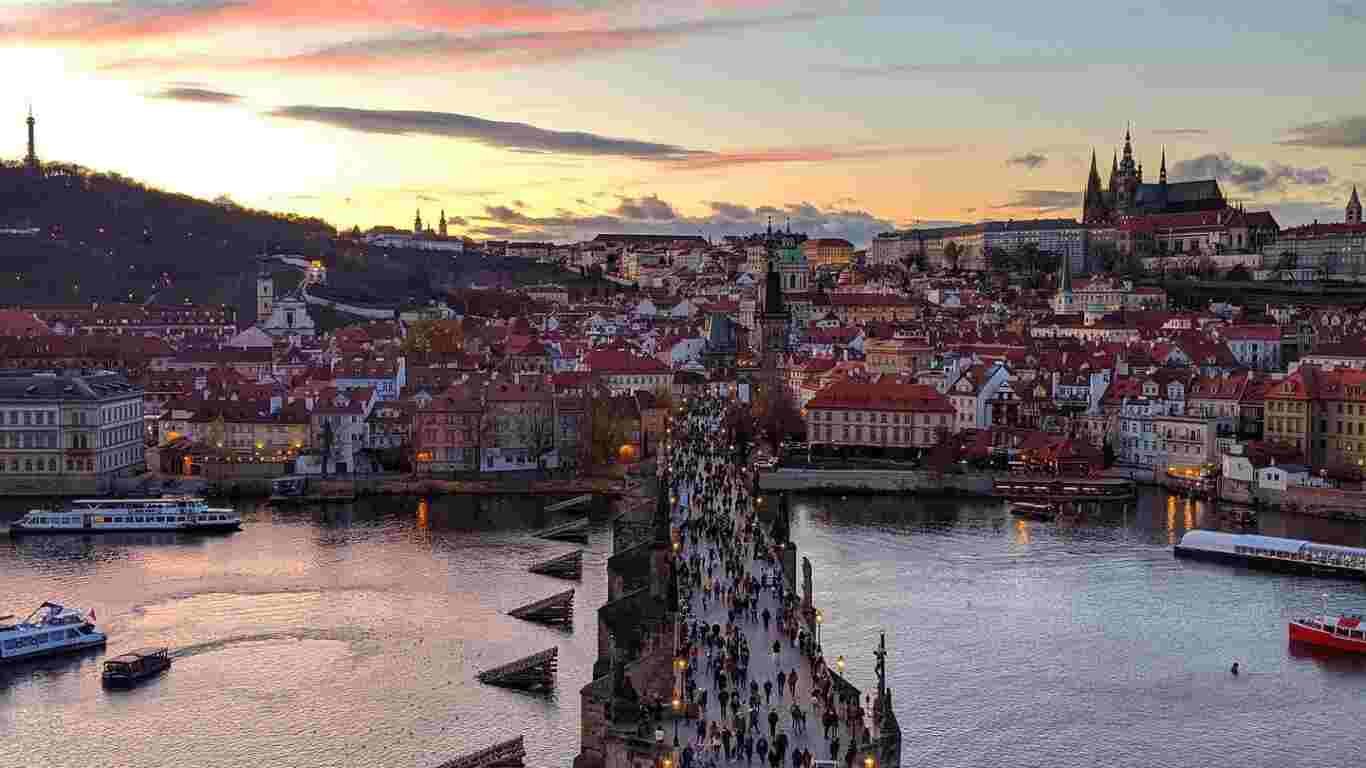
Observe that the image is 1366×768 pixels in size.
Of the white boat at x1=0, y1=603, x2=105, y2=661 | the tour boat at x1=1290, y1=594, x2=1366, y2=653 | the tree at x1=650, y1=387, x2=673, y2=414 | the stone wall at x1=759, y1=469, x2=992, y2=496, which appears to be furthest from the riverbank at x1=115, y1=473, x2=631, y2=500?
the tour boat at x1=1290, y1=594, x2=1366, y2=653

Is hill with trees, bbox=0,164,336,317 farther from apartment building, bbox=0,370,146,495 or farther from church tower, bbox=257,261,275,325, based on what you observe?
apartment building, bbox=0,370,146,495

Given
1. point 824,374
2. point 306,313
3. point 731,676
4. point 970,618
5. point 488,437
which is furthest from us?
point 306,313

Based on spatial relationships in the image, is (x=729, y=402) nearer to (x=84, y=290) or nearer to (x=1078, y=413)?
(x=1078, y=413)

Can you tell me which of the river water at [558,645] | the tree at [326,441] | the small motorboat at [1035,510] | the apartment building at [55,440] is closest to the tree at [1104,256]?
the small motorboat at [1035,510]

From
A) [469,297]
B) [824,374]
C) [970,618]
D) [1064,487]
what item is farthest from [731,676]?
[469,297]

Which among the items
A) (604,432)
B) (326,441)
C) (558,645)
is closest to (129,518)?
(326,441)

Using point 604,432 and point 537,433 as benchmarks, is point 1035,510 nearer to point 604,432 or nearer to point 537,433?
point 604,432
